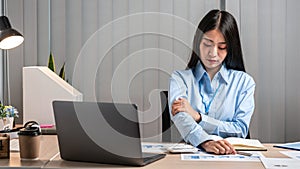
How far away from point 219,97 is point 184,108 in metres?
0.25

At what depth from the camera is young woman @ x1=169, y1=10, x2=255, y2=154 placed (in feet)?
8.05

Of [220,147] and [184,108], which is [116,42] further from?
[220,147]

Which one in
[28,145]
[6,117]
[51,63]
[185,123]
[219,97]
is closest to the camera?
[28,145]

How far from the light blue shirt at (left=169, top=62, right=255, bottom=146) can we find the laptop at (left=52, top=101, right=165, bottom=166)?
66 cm

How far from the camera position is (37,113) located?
3.07m

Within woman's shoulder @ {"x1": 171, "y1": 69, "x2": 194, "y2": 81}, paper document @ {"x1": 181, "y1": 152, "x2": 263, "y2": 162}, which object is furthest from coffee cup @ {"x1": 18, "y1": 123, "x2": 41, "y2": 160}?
woman's shoulder @ {"x1": 171, "y1": 69, "x2": 194, "y2": 81}

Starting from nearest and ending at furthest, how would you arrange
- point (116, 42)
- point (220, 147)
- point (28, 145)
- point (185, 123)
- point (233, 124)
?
point (28, 145) → point (220, 147) → point (185, 123) → point (233, 124) → point (116, 42)

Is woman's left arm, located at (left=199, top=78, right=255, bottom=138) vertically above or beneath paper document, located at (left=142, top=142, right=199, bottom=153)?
above

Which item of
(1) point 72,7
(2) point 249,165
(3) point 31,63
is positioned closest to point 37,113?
(3) point 31,63

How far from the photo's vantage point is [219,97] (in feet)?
8.41

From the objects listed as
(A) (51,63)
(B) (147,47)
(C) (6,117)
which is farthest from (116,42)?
(C) (6,117)

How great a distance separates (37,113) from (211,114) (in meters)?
1.14

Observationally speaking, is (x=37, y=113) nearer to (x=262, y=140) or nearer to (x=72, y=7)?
(x=72, y=7)

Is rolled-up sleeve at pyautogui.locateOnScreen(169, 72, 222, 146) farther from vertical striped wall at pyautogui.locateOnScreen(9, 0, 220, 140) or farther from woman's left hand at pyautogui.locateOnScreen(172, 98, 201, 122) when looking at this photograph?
vertical striped wall at pyautogui.locateOnScreen(9, 0, 220, 140)
